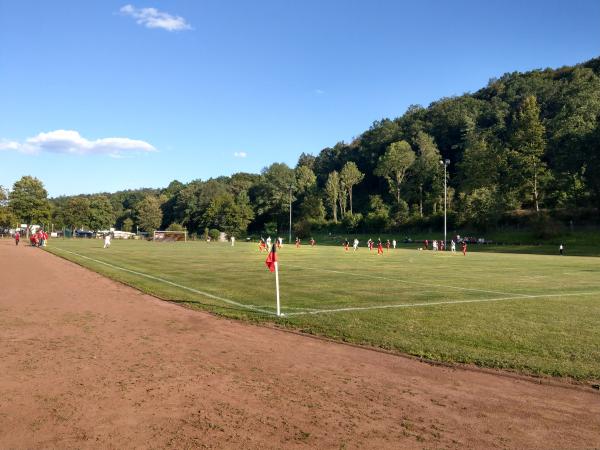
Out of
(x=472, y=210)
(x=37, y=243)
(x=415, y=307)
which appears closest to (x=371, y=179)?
(x=472, y=210)

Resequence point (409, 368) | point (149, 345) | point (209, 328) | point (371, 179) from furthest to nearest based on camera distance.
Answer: point (371, 179), point (209, 328), point (149, 345), point (409, 368)

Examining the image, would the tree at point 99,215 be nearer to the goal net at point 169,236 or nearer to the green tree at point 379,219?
the goal net at point 169,236

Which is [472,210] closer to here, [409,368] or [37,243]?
[37,243]

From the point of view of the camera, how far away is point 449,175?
373ft

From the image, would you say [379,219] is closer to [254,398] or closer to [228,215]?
[228,215]

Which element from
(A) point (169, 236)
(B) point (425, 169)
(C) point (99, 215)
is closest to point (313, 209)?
(B) point (425, 169)

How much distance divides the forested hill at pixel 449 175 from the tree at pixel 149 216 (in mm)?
355

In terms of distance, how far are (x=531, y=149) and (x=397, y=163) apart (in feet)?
126

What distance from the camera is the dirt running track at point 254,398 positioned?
176 inches

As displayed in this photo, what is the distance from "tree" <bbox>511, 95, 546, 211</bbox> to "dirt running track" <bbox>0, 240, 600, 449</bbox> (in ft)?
253

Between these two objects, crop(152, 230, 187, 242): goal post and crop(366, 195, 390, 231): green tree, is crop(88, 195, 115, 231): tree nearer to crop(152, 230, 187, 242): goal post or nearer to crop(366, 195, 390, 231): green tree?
crop(152, 230, 187, 242): goal post

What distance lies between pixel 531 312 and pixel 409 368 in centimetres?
585

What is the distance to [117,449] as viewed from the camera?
13.8 feet

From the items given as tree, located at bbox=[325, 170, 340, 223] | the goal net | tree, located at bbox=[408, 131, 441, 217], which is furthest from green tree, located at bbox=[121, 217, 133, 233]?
tree, located at bbox=[408, 131, 441, 217]
